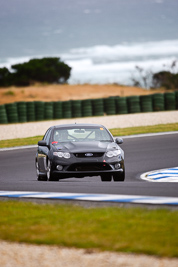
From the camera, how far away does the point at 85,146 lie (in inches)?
435

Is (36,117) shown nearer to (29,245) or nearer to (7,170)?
(7,170)

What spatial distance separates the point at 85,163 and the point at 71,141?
91cm

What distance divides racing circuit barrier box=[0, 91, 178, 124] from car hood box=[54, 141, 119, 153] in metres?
24.3

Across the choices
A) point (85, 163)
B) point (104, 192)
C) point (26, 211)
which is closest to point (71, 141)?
point (85, 163)

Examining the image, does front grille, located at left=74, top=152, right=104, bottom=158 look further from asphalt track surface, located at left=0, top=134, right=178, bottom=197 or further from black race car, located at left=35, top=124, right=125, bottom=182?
asphalt track surface, located at left=0, top=134, right=178, bottom=197

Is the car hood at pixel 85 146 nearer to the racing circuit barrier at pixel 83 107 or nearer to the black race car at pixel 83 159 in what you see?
the black race car at pixel 83 159

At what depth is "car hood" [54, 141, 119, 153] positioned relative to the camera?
430 inches

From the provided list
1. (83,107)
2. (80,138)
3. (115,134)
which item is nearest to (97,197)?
(80,138)

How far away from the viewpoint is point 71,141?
37.8 ft

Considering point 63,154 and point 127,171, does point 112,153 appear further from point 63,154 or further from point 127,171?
point 127,171

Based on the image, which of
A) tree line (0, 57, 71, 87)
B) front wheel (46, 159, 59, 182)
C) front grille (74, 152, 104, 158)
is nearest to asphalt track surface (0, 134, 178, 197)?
front wheel (46, 159, 59, 182)

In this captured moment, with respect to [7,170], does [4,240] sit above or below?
above

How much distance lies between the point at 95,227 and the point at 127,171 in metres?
7.71

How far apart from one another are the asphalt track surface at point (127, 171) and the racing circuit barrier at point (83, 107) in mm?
13606
